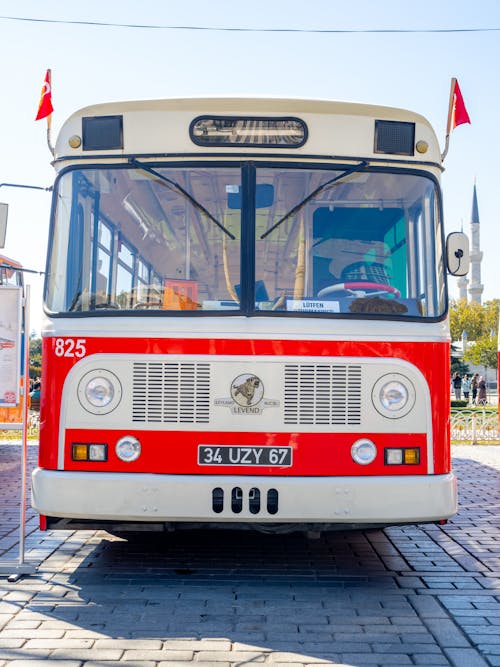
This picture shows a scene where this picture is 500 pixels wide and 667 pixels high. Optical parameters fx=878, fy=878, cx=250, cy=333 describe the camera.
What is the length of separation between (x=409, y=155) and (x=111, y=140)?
1861mm

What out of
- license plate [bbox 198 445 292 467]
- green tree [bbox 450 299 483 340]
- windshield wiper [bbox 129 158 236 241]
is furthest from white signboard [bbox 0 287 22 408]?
green tree [bbox 450 299 483 340]

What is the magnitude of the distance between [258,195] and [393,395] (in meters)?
1.45

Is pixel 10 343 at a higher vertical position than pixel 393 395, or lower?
higher

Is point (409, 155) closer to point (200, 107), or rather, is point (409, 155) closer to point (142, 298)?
point (200, 107)

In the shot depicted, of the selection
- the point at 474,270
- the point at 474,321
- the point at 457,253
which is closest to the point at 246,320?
the point at 457,253

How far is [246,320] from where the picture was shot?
17.1 feet

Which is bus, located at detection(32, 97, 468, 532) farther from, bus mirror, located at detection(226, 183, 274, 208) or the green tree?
the green tree

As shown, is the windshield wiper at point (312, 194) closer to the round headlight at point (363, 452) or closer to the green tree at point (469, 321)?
the round headlight at point (363, 452)

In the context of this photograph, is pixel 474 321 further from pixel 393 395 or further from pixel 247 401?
pixel 247 401

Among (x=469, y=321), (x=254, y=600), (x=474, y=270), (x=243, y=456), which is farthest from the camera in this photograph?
(x=474, y=270)

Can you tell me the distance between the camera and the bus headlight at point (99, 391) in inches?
204

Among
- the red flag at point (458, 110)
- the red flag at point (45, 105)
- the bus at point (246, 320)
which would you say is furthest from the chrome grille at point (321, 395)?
the red flag at point (45, 105)

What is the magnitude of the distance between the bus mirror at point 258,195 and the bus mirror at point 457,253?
119cm

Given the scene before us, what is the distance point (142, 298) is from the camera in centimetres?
534
